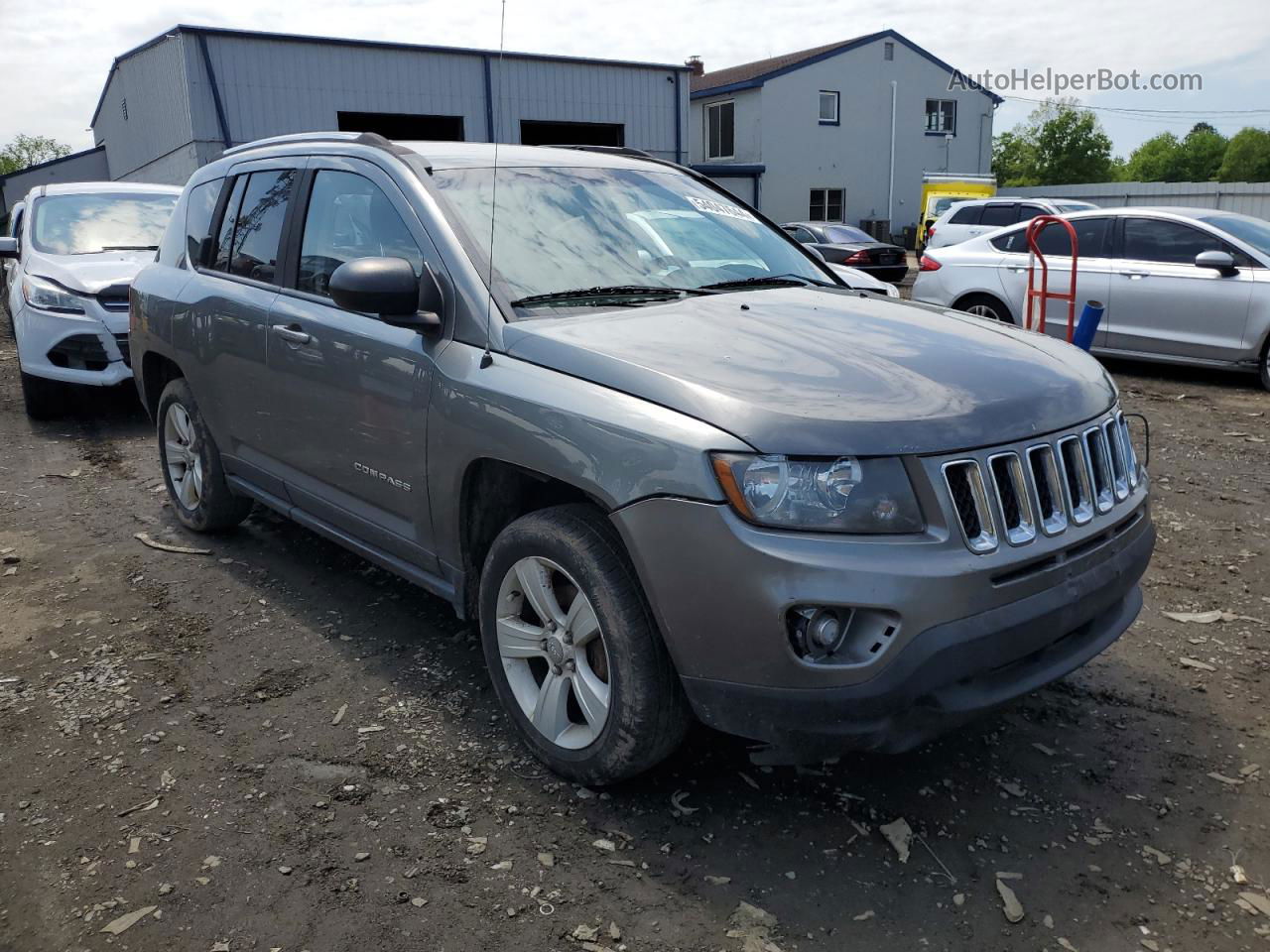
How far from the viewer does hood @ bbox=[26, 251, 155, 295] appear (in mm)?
8195

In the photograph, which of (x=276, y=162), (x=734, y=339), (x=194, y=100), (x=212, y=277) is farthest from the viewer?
(x=194, y=100)

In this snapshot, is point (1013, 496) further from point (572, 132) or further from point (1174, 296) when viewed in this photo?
point (572, 132)

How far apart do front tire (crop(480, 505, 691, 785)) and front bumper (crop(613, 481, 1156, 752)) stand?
126 mm

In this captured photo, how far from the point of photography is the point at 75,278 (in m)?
8.23

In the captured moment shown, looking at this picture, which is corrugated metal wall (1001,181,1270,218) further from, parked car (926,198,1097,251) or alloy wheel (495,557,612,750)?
alloy wheel (495,557,612,750)

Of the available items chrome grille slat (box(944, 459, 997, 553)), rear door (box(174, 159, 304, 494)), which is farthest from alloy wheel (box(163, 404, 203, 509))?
chrome grille slat (box(944, 459, 997, 553))

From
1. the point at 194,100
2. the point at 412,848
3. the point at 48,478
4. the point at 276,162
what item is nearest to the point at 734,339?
the point at 412,848

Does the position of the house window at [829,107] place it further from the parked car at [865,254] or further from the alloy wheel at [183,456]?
the alloy wheel at [183,456]

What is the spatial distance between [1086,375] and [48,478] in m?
6.39

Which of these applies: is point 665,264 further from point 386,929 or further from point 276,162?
point 386,929

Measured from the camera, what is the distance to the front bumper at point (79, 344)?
810 cm

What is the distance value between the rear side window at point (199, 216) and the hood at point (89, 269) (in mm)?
3338

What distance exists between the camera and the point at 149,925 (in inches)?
97.9

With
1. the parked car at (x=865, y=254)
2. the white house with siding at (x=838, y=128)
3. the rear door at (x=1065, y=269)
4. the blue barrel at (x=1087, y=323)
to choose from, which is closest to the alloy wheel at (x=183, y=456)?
the blue barrel at (x=1087, y=323)
